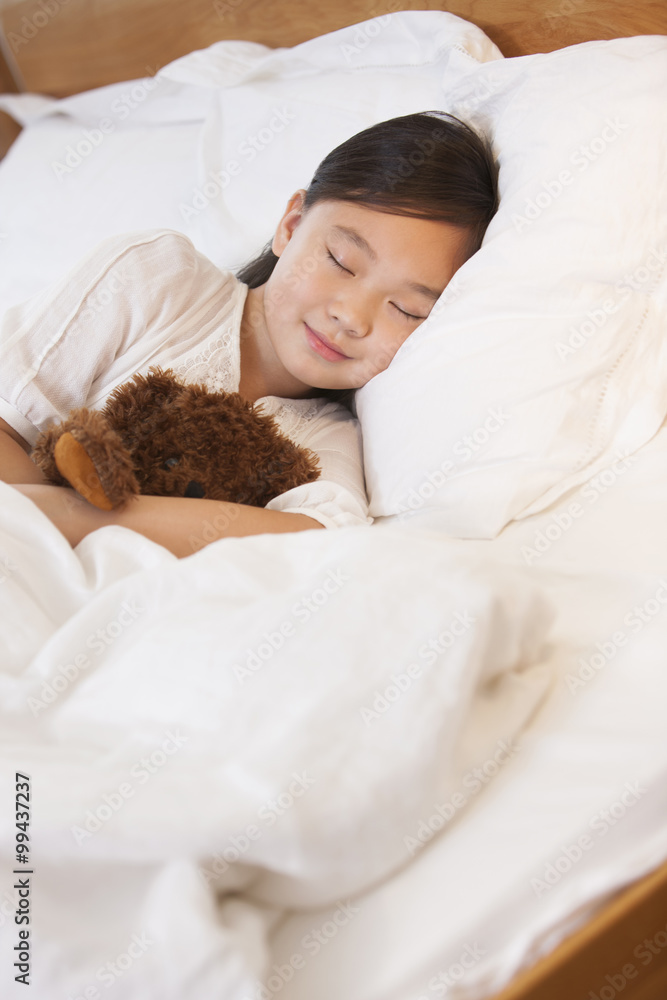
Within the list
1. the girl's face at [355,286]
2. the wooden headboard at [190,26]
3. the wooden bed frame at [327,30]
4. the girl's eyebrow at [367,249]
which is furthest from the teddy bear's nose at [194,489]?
the wooden headboard at [190,26]

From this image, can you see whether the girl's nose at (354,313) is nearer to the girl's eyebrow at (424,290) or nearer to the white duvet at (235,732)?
the girl's eyebrow at (424,290)

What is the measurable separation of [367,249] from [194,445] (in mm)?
410

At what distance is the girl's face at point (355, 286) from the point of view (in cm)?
106

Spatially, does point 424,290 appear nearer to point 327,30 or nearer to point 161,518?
point 161,518

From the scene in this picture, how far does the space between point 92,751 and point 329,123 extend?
1.19 meters

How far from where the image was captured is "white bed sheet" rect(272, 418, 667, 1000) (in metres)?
0.48

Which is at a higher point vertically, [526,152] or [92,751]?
[526,152]

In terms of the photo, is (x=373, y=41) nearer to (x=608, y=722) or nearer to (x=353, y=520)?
(x=353, y=520)

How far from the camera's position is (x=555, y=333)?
0.94 metres

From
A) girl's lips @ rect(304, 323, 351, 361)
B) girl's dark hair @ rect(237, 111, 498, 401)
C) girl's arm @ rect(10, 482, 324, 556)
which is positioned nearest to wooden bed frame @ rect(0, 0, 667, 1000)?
girl's dark hair @ rect(237, 111, 498, 401)

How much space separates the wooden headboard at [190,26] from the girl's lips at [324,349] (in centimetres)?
63

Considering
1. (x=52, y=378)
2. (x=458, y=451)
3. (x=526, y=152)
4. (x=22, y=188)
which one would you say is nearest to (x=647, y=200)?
Result: (x=526, y=152)

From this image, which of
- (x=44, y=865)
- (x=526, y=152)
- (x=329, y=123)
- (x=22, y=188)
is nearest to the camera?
(x=44, y=865)

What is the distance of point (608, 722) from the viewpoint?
61 cm
